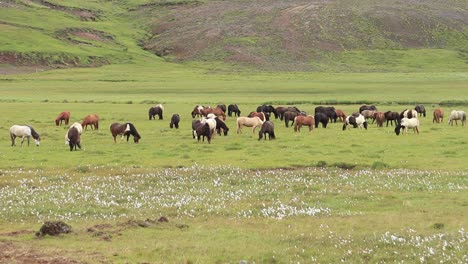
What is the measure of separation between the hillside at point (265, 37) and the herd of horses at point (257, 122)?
85988 mm

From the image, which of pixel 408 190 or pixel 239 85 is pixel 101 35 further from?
pixel 408 190

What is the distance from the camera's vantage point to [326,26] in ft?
556

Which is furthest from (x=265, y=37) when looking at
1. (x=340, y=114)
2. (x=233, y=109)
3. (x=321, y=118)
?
(x=321, y=118)

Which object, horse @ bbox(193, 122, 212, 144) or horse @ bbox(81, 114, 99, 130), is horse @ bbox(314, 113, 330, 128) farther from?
horse @ bbox(81, 114, 99, 130)

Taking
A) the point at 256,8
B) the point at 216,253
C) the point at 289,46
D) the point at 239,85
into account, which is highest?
the point at 256,8

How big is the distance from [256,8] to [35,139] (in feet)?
532

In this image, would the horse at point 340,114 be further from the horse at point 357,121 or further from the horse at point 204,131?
the horse at point 204,131

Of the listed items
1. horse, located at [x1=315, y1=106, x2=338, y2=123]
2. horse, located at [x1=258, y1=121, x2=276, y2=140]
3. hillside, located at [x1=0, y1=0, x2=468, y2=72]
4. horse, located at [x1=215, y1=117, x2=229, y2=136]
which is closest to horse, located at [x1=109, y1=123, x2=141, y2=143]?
horse, located at [x1=215, y1=117, x2=229, y2=136]

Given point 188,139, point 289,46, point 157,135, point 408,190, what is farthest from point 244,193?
point 289,46

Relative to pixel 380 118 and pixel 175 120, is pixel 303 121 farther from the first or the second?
pixel 175 120

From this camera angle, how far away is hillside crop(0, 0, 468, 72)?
465 feet

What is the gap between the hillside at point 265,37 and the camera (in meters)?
142

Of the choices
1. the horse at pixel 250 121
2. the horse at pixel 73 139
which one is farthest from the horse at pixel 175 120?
the horse at pixel 73 139

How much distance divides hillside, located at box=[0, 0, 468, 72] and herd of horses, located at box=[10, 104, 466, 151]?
8599 centimetres
